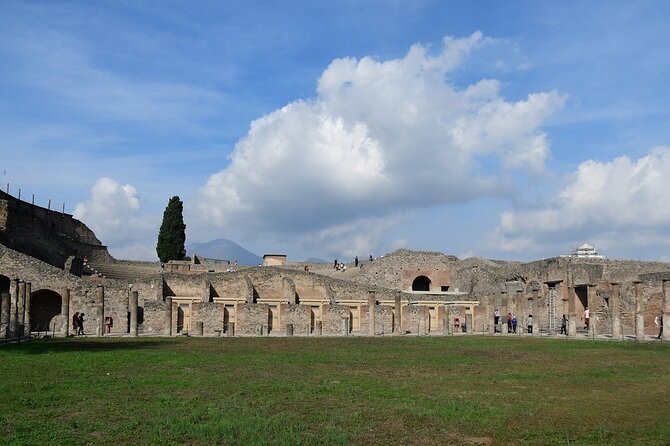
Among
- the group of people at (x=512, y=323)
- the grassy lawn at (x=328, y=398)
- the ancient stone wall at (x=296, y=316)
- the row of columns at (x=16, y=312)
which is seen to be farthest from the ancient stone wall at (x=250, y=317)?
the grassy lawn at (x=328, y=398)

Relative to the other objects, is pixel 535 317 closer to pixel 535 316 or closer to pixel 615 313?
pixel 535 316

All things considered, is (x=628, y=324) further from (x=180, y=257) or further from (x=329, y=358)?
(x=180, y=257)

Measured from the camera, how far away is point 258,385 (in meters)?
13.4

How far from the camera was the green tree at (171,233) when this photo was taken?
210ft

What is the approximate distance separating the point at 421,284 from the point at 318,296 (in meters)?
13.5

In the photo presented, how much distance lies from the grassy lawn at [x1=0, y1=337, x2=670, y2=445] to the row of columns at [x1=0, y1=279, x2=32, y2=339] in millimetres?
8645

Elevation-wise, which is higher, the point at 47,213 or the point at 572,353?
the point at 47,213

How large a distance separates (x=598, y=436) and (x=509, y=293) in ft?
117

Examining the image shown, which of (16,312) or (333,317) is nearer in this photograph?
(16,312)

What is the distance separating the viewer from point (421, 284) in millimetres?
55156

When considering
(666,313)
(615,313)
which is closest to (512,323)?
(615,313)

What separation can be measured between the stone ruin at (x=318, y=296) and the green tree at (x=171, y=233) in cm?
941

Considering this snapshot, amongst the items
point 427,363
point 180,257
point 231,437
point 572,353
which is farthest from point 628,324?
point 180,257

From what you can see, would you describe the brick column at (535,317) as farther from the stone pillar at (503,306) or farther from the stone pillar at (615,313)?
the stone pillar at (615,313)
